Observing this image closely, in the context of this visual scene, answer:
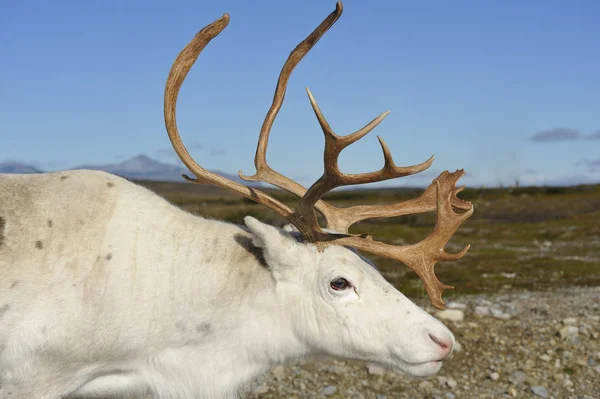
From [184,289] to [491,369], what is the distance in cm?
547

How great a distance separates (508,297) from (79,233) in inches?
407

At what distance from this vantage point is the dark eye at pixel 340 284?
5477 mm

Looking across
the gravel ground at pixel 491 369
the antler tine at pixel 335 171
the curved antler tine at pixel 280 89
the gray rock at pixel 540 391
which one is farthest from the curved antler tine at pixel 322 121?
the gray rock at pixel 540 391

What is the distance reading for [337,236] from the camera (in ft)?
18.5

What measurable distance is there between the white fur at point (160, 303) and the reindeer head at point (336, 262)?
1 centimetres

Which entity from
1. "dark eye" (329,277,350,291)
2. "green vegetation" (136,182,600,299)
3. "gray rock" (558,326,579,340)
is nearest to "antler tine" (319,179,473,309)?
"dark eye" (329,277,350,291)

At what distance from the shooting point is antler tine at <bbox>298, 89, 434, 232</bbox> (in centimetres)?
539

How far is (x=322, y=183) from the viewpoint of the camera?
5535 mm

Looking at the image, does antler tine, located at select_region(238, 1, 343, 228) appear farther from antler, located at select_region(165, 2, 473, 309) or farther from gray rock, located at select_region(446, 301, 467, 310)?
gray rock, located at select_region(446, 301, 467, 310)

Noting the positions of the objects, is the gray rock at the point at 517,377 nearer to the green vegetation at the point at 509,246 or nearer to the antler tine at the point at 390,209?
the antler tine at the point at 390,209

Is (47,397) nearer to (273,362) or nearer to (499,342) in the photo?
(273,362)

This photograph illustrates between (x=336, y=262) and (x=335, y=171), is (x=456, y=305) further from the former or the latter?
(x=335, y=171)

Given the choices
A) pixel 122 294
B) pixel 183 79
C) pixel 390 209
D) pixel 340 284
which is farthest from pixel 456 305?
pixel 122 294

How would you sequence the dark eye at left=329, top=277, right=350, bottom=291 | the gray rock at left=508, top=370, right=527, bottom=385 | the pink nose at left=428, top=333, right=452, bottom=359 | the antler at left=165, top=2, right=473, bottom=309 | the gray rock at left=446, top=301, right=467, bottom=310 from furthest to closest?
1. the gray rock at left=446, top=301, right=467, bottom=310
2. the gray rock at left=508, top=370, right=527, bottom=385
3. the antler at left=165, top=2, right=473, bottom=309
4. the dark eye at left=329, top=277, right=350, bottom=291
5. the pink nose at left=428, top=333, right=452, bottom=359
